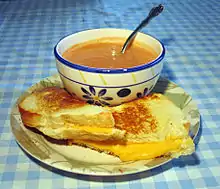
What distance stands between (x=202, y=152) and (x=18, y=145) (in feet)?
1.26

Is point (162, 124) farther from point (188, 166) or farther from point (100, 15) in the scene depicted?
point (100, 15)

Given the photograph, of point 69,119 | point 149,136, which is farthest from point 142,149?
point 69,119

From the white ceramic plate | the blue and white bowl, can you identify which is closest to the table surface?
the white ceramic plate

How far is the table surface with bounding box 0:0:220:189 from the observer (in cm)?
63

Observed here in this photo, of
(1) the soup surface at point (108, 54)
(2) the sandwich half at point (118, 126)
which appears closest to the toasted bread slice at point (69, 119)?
(2) the sandwich half at point (118, 126)

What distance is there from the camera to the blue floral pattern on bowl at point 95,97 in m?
0.70

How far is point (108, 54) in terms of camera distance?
31.0 inches

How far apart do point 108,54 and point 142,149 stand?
0.26 m

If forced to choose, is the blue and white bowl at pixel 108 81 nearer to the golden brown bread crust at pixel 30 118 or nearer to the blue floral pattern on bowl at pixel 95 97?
the blue floral pattern on bowl at pixel 95 97

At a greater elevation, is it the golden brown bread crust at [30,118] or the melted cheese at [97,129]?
the melted cheese at [97,129]

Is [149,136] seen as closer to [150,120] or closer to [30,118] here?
[150,120]

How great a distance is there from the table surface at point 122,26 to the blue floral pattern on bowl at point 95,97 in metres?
0.17

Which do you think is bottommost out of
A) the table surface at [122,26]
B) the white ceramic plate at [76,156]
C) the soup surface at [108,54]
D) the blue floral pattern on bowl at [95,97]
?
the table surface at [122,26]

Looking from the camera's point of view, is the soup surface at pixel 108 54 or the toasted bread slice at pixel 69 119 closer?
the toasted bread slice at pixel 69 119
